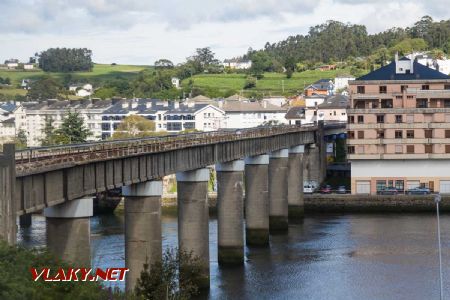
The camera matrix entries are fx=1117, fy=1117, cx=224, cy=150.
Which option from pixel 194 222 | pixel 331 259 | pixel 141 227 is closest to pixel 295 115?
pixel 331 259

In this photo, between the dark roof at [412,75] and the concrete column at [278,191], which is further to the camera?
the dark roof at [412,75]

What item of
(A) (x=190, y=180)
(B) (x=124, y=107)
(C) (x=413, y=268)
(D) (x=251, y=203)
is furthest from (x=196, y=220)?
(B) (x=124, y=107)

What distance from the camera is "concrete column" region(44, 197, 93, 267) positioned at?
4934cm

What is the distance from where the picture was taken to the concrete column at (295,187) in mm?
106812

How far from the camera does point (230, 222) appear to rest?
2982 inches

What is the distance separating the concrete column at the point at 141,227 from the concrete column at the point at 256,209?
26.0 m

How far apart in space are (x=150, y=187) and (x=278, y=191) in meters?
38.9

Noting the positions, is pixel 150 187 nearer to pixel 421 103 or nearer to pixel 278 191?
pixel 278 191

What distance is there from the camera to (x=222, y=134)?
82625 mm

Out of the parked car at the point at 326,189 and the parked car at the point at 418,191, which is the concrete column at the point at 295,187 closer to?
the parked car at the point at 326,189

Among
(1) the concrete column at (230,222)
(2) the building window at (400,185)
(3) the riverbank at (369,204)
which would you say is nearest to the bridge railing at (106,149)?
(1) the concrete column at (230,222)

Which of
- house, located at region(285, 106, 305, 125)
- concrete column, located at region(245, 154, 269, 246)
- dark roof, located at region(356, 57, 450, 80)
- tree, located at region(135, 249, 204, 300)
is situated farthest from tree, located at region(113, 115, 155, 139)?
tree, located at region(135, 249, 204, 300)

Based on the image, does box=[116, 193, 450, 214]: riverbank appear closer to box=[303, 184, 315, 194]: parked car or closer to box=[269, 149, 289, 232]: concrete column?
box=[303, 184, 315, 194]: parked car

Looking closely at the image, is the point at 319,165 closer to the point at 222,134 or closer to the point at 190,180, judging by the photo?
the point at 222,134
